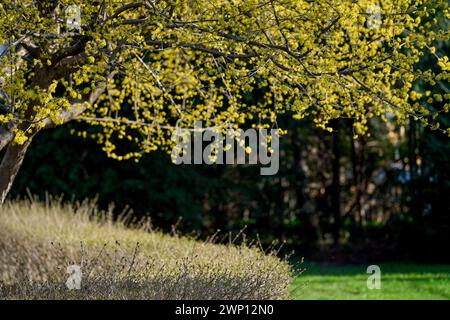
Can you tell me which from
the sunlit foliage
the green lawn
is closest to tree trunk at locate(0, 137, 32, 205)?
the sunlit foliage

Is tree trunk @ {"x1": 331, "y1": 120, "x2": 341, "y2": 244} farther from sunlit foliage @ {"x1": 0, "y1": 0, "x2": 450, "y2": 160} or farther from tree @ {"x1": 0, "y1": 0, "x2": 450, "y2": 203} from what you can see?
sunlit foliage @ {"x1": 0, "y1": 0, "x2": 450, "y2": 160}

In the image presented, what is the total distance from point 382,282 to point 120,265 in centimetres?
466

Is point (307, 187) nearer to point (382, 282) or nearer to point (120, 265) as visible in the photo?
point (382, 282)

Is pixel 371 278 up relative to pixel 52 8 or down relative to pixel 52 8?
down

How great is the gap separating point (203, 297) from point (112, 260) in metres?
2.02

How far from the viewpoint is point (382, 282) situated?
30.9 ft

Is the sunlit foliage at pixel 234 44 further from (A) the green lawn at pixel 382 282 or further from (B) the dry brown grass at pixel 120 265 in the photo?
(A) the green lawn at pixel 382 282

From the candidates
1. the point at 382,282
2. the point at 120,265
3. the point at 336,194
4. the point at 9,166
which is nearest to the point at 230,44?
the point at 120,265

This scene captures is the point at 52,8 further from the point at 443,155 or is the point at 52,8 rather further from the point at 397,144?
the point at 397,144

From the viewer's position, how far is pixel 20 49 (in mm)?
6801

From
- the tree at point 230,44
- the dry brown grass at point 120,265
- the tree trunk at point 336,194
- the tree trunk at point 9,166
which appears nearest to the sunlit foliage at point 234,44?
the tree at point 230,44

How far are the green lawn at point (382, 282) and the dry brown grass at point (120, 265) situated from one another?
1481 mm

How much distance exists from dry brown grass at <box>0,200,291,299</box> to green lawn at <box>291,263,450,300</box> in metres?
1.48

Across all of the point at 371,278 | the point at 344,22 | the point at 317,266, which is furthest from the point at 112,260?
the point at 317,266
